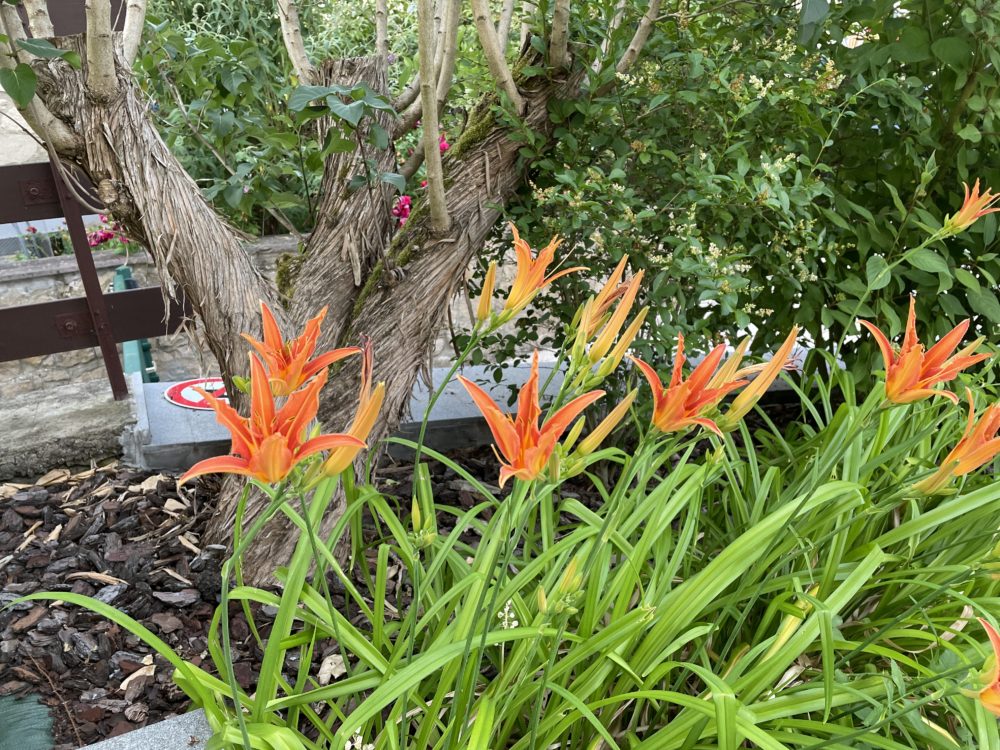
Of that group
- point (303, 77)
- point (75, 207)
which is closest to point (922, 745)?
point (303, 77)

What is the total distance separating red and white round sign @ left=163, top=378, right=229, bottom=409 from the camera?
267cm

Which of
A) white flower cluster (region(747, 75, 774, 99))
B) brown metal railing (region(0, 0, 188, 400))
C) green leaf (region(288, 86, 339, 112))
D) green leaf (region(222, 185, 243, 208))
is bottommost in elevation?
brown metal railing (region(0, 0, 188, 400))

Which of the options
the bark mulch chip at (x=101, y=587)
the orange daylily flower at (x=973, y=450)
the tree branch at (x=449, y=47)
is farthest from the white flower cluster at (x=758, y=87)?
the bark mulch chip at (x=101, y=587)

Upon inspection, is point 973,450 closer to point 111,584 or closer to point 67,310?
point 111,584

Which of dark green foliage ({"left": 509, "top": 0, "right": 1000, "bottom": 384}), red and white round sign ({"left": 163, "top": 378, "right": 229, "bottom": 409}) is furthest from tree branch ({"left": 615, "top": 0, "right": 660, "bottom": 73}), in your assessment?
red and white round sign ({"left": 163, "top": 378, "right": 229, "bottom": 409})

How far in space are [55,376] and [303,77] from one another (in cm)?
350

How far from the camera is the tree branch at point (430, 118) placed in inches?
59.3

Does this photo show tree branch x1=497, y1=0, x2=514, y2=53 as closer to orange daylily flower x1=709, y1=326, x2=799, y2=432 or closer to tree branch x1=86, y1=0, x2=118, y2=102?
tree branch x1=86, y1=0, x2=118, y2=102

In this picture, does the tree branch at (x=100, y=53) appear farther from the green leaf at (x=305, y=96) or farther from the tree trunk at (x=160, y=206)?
the green leaf at (x=305, y=96)

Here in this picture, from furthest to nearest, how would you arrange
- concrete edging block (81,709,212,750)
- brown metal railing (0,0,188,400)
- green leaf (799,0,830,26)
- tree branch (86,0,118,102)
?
brown metal railing (0,0,188,400), tree branch (86,0,118,102), green leaf (799,0,830,26), concrete edging block (81,709,212,750)

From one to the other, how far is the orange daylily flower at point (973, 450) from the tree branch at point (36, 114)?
163 cm

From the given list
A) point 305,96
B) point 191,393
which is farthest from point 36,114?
point 191,393

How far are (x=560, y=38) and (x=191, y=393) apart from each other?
5.73 ft

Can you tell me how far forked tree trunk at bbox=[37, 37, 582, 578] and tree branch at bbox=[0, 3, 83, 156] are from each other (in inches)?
0.9
